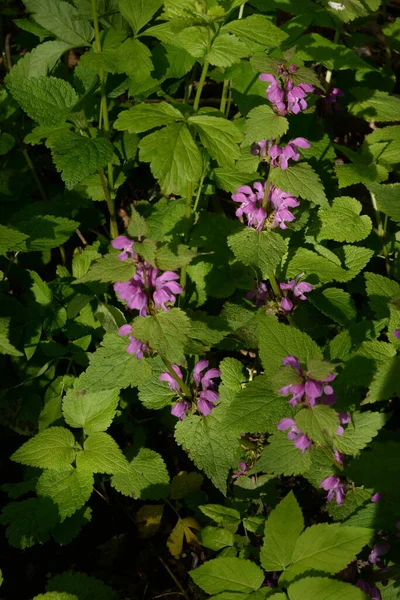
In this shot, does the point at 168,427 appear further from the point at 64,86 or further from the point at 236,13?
the point at 236,13

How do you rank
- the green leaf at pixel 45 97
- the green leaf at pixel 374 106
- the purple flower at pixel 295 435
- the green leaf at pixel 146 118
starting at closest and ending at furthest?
the purple flower at pixel 295 435, the green leaf at pixel 146 118, the green leaf at pixel 45 97, the green leaf at pixel 374 106

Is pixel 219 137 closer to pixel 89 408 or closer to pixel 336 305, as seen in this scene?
pixel 336 305

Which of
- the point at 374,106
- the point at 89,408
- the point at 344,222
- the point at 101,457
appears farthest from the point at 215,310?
the point at 374,106

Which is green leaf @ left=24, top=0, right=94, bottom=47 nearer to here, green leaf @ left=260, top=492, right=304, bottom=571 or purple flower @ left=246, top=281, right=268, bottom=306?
purple flower @ left=246, top=281, right=268, bottom=306

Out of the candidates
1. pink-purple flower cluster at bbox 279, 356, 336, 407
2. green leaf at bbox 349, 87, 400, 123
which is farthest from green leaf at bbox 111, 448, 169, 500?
green leaf at bbox 349, 87, 400, 123

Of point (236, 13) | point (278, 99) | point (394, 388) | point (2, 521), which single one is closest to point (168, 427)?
point (2, 521)

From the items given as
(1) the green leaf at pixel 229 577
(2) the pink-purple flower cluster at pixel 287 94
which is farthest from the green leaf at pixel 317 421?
(2) the pink-purple flower cluster at pixel 287 94

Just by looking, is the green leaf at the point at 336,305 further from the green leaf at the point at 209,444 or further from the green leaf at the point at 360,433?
the green leaf at the point at 209,444
